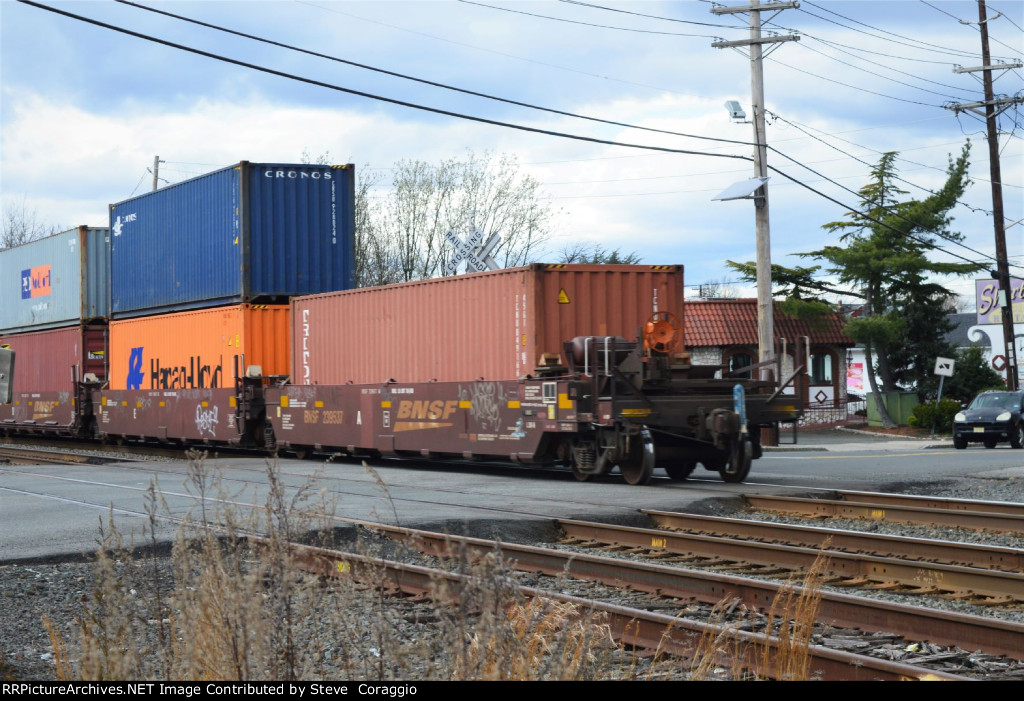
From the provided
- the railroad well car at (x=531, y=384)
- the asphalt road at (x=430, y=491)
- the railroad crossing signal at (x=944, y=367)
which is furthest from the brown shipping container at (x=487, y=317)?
the railroad crossing signal at (x=944, y=367)

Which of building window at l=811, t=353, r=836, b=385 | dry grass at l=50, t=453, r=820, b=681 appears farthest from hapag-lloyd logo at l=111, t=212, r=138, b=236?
building window at l=811, t=353, r=836, b=385

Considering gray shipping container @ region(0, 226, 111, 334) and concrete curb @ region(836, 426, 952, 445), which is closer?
gray shipping container @ region(0, 226, 111, 334)

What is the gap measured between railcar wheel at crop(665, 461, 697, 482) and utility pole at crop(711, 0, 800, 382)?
310 inches

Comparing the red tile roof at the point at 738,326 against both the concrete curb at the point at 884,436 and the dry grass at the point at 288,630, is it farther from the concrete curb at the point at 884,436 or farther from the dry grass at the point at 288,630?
the dry grass at the point at 288,630

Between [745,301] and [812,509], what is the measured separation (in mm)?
28837

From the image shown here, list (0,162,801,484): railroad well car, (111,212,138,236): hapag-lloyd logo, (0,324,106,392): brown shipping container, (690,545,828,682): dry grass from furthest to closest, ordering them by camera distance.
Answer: (0,324,106,392): brown shipping container < (111,212,138,236): hapag-lloyd logo < (0,162,801,484): railroad well car < (690,545,828,682): dry grass

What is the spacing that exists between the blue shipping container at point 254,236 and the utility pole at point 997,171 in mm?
19908

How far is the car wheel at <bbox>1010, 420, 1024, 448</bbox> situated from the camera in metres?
26.6

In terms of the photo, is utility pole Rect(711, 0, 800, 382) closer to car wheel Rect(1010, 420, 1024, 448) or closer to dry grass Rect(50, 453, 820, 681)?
car wheel Rect(1010, 420, 1024, 448)

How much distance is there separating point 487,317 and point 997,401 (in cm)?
1678

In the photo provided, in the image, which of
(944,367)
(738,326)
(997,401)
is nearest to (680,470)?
(997,401)

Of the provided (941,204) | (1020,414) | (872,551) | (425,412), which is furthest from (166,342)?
(941,204)

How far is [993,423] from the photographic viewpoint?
26.6 metres

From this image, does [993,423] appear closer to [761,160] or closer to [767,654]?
[761,160]
